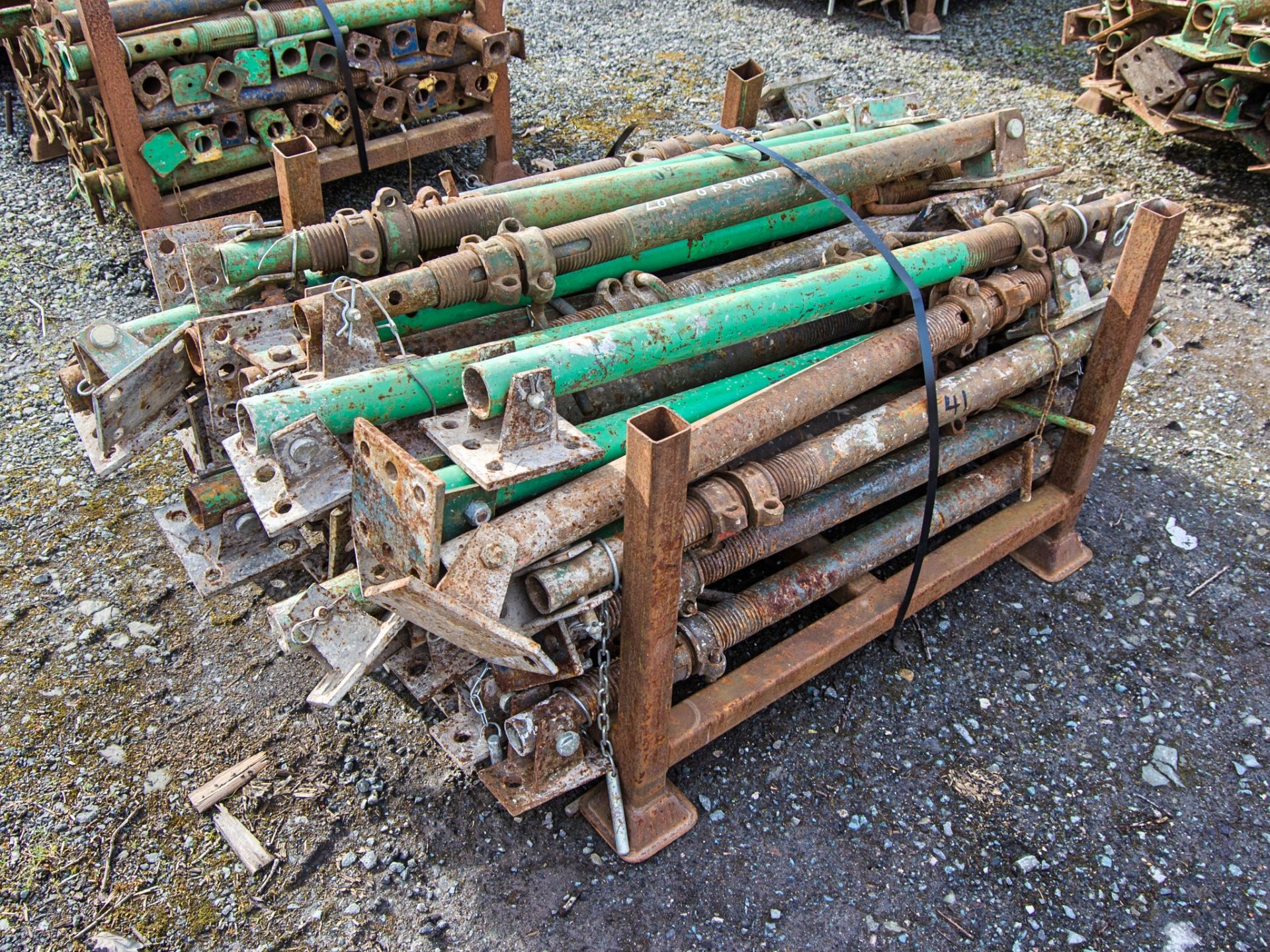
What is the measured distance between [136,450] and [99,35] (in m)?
3.27

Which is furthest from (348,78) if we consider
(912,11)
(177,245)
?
(912,11)

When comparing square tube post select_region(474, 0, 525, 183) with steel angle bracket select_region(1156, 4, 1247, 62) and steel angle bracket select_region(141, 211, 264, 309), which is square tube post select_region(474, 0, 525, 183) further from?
Answer: steel angle bracket select_region(1156, 4, 1247, 62)

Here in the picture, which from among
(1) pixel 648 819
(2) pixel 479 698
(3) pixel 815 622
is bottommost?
(1) pixel 648 819

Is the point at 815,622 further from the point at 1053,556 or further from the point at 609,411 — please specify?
the point at 1053,556

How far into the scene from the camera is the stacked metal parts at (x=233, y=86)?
5348 mm

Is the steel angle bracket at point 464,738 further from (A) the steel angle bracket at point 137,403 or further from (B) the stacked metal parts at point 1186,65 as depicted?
(B) the stacked metal parts at point 1186,65

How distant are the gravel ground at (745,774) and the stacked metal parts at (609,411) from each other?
0.32 metres

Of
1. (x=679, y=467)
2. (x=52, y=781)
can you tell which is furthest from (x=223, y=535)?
(x=679, y=467)

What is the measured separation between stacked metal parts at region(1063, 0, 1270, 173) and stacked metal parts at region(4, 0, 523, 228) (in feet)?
15.9

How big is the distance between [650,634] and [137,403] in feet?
5.93

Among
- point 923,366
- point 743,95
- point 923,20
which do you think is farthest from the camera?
point 923,20

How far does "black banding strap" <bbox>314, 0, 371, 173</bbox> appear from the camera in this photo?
514 cm

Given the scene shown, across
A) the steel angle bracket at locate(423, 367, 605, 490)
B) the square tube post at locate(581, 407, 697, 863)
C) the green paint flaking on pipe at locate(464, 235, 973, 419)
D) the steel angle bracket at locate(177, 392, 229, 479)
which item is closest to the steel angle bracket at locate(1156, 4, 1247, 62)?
the green paint flaking on pipe at locate(464, 235, 973, 419)

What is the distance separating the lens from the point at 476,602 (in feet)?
7.77
